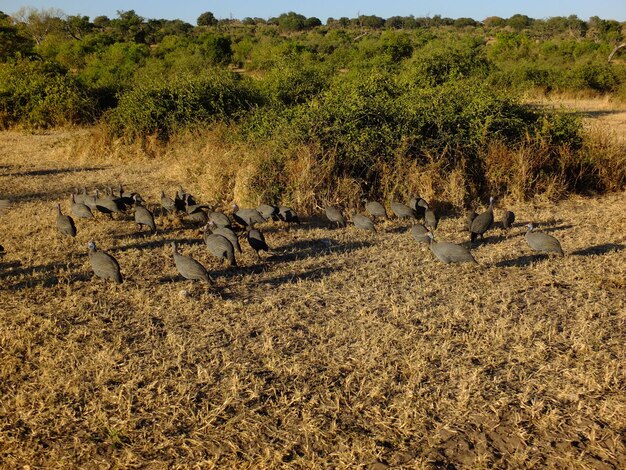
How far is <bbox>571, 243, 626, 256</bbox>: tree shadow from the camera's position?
6.79 meters

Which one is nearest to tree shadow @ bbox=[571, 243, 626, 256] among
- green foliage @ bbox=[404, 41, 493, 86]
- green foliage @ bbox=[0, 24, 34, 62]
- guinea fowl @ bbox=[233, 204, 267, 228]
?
guinea fowl @ bbox=[233, 204, 267, 228]

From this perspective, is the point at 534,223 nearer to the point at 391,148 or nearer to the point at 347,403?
the point at 391,148

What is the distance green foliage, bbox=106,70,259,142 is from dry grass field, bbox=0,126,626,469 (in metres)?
6.15

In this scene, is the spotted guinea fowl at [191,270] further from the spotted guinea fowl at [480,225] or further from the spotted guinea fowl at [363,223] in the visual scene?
the spotted guinea fowl at [480,225]

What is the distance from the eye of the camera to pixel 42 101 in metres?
16.2

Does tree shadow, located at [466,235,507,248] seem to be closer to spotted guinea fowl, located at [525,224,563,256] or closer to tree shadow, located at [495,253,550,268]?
tree shadow, located at [495,253,550,268]

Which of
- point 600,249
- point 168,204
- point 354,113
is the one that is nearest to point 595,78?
point 354,113

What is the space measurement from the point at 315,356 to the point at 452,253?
7.77ft

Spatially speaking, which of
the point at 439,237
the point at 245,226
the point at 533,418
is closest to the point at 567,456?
the point at 533,418

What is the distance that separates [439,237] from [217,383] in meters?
4.31

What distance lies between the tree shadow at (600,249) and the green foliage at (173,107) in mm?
8142

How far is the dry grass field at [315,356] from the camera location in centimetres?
349

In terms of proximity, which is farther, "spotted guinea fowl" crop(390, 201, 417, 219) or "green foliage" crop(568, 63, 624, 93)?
"green foliage" crop(568, 63, 624, 93)

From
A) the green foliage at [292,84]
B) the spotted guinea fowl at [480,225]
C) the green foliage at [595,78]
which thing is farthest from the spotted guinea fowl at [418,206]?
the green foliage at [595,78]
